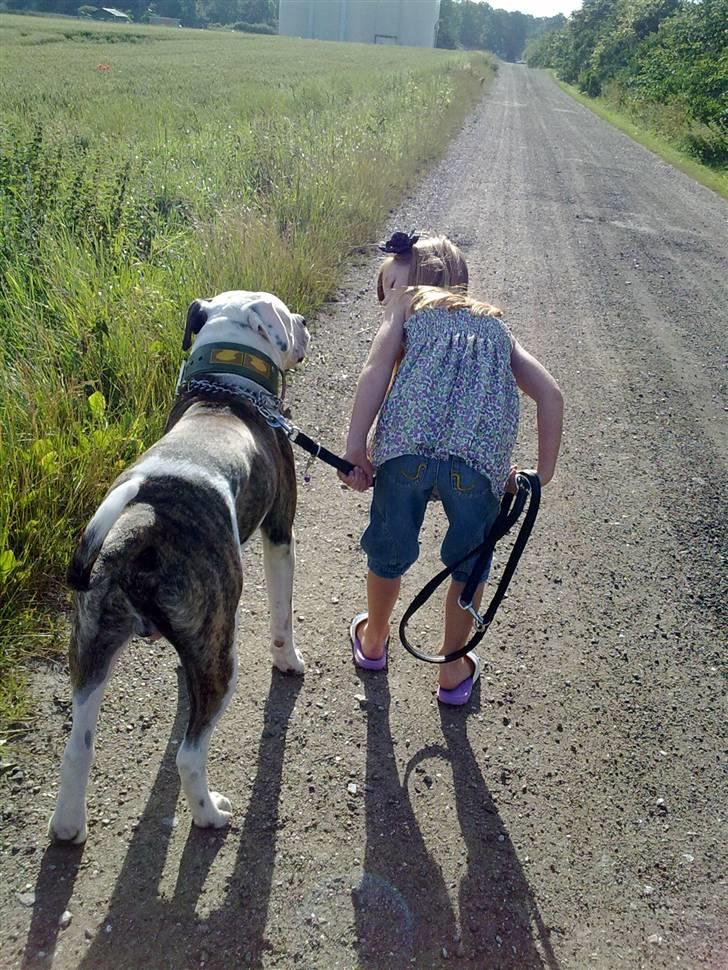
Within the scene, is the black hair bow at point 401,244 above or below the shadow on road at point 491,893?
above

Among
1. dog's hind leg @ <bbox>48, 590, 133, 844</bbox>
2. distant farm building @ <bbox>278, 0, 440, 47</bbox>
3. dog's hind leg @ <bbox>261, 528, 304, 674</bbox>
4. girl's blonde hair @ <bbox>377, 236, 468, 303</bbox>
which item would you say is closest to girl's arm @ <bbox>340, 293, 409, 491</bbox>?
girl's blonde hair @ <bbox>377, 236, 468, 303</bbox>

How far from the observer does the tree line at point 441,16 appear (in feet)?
300

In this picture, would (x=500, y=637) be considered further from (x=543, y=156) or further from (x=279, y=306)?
(x=543, y=156)

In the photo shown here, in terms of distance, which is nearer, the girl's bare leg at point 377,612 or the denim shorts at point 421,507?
the denim shorts at point 421,507

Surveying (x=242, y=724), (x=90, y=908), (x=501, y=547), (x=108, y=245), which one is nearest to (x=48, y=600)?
(x=242, y=724)

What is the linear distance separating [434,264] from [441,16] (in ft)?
471

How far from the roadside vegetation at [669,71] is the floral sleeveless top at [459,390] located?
15.7 m

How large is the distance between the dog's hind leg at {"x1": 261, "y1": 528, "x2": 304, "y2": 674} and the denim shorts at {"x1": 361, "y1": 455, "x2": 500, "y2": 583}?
0.32 meters

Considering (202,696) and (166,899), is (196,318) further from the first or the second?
(166,899)

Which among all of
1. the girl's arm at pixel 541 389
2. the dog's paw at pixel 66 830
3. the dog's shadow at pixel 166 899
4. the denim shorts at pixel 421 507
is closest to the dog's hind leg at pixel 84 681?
the dog's paw at pixel 66 830

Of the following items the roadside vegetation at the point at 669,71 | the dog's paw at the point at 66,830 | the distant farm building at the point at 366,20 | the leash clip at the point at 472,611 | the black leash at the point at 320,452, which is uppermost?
the distant farm building at the point at 366,20

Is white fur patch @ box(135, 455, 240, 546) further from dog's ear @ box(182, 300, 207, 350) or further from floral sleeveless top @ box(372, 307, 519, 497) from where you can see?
dog's ear @ box(182, 300, 207, 350)

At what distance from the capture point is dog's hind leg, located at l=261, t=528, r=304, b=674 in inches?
109

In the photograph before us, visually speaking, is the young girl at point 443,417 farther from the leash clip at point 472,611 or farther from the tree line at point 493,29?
the tree line at point 493,29
